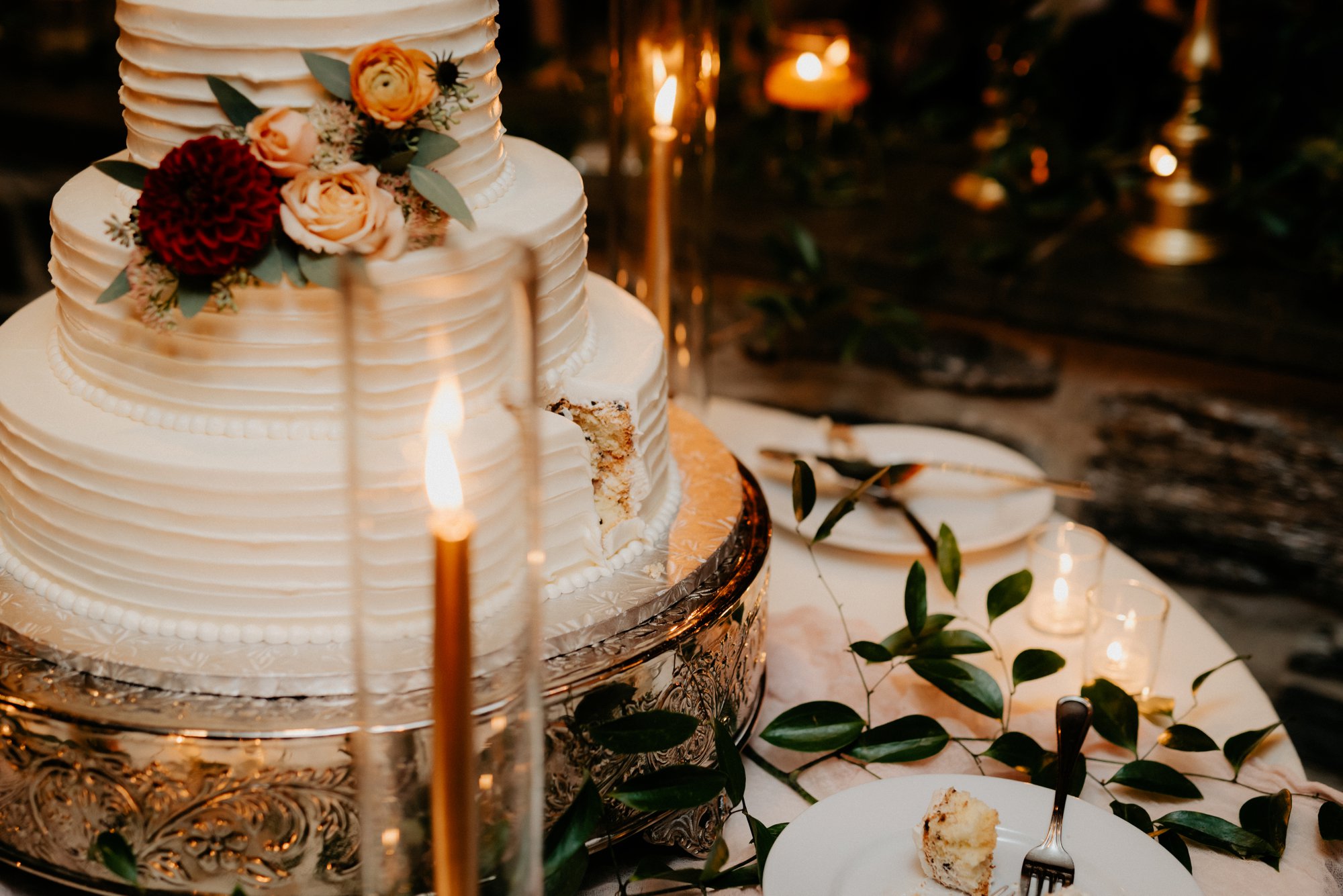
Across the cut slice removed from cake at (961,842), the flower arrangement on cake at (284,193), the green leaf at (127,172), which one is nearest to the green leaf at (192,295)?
the flower arrangement on cake at (284,193)

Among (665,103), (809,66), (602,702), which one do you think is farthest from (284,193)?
(809,66)

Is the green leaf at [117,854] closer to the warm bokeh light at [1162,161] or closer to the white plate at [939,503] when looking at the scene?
the white plate at [939,503]

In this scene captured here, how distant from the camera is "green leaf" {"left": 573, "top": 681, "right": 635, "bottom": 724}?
107 centimetres

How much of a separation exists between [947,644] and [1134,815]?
0.27m

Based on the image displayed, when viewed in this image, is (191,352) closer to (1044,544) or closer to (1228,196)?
(1044,544)

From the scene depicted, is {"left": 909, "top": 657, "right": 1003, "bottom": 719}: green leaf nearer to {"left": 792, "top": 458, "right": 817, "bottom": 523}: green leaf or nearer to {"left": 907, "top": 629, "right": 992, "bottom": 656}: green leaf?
{"left": 907, "top": 629, "right": 992, "bottom": 656}: green leaf

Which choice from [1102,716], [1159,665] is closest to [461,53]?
[1102,716]

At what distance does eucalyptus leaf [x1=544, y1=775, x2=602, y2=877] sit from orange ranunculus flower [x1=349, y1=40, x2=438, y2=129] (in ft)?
2.07

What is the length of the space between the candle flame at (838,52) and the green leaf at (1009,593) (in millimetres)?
2143

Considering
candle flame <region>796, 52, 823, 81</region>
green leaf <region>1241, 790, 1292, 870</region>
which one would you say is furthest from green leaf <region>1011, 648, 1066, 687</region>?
candle flame <region>796, 52, 823, 81</region>

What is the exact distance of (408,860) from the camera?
0.96m

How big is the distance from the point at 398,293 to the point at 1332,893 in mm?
1106

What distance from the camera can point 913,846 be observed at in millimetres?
1135

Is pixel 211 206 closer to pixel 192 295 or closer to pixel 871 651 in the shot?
pixel 192 295
